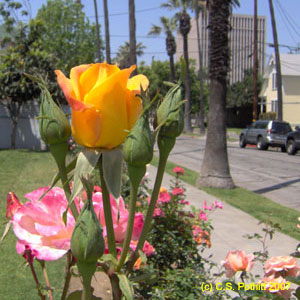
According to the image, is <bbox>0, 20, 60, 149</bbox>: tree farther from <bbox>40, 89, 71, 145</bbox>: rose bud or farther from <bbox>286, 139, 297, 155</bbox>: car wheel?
<bbox>40, 89, 71, 145</bbox>: rose bud

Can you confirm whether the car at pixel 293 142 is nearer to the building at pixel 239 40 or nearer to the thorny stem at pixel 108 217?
the thorny stem at pixel 108 217

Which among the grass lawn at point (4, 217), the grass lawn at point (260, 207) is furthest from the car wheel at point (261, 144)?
the grass lawn at point (260, 207)

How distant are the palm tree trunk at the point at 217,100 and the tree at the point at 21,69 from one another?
877 centimetres

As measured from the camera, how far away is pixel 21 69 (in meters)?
18.3

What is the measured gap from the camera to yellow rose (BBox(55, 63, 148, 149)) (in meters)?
0.80

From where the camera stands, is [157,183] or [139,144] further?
[157,183]

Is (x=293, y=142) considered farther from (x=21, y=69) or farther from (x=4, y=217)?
(x=4, y=217)

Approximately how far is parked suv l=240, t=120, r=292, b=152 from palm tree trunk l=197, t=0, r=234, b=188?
47.0 ft

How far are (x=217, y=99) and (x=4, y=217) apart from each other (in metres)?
5.84

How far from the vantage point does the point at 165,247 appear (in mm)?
3467

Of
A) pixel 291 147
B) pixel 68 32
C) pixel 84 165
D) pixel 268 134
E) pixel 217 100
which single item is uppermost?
pixel 68 32

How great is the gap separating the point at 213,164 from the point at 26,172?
5080mm

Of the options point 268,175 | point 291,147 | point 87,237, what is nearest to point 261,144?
point 291,147

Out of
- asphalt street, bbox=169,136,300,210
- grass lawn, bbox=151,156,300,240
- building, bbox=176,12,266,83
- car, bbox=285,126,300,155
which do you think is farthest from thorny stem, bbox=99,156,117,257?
building, bbox=176,12,266,83
